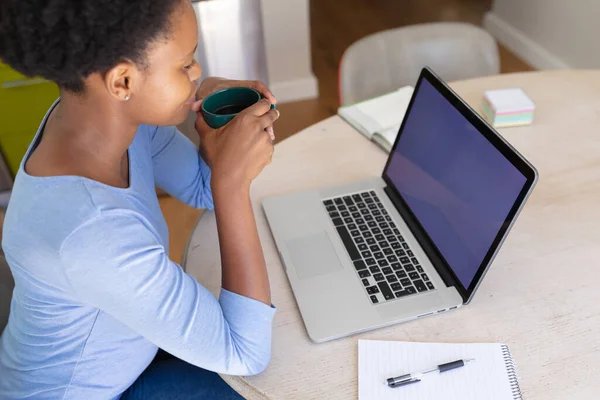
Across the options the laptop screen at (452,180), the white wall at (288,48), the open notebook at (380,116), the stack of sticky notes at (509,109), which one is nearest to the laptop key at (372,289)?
the laptop screen at (452,180)

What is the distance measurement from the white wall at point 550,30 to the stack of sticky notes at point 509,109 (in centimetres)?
176

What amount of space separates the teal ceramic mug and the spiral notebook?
427 millimetres

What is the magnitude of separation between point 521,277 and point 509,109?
483 millimetres

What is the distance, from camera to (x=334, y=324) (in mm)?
824

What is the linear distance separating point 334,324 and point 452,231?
0.82 feet

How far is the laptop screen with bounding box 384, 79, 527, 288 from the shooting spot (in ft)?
2.65

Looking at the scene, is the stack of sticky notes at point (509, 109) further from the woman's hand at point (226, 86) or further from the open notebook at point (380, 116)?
the woman's hand at point (226, 86)

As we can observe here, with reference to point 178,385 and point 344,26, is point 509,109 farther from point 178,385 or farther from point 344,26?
point 344,26

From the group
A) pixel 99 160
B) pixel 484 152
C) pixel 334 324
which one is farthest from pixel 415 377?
pixel 99 160

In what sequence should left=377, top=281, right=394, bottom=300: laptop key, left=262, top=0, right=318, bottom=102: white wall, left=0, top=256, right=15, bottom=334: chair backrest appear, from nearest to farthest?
left=377, top=281, right=394, bottom=300: laptop key → left=0, top=256, right=15, bottom=334: chair backrest → left=262, top=0, right=318, bottom=102: white wall

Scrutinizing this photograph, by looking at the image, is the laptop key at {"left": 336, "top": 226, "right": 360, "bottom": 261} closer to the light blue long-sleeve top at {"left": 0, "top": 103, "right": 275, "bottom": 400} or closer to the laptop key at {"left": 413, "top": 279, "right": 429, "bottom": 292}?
the laptop key at {"left": 413, "top": 279, "right": 429, "bottom": 292}

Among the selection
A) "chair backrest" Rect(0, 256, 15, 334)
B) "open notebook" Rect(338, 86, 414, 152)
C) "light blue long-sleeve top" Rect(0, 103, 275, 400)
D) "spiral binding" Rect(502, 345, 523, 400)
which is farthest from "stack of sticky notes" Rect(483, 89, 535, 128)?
"chair backrest" Rect(0, 256, 15, 334)

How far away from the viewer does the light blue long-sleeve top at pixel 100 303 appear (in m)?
0.69

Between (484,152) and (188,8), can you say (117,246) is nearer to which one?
(188,8)
